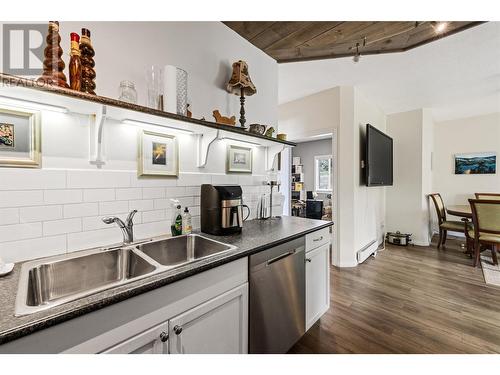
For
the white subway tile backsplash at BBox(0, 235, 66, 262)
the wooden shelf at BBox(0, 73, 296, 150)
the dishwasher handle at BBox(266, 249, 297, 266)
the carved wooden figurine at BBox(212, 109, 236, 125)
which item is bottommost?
the dishwasher handle at BBox(266, 249, 297, 266)

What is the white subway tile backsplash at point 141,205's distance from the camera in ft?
4.46

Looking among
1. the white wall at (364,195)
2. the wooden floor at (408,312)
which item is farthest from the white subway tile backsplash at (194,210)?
the white wall at (364,195)

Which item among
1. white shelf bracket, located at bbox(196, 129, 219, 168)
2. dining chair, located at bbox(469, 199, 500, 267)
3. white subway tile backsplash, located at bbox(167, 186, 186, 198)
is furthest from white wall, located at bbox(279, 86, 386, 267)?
Result: white subway tile backsplash, located at bbox(167, 186, 186, 198)

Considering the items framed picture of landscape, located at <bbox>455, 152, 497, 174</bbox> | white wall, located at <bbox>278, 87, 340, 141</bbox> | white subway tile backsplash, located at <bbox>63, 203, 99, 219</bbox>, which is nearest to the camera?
white subway tile backsplash, located at <bbox>63, 203, 99, 219</bbox>

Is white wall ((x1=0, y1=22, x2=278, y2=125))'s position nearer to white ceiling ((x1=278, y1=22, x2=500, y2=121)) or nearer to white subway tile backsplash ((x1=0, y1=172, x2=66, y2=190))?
white subway tile backsplash ((x1=0, y1=172, x2=66, y2=190))

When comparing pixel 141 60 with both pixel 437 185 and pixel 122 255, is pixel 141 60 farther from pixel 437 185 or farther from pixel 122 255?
pixel 437 185

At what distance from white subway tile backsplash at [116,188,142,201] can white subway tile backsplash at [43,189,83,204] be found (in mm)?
180

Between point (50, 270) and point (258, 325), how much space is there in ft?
3.48

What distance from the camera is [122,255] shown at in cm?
118

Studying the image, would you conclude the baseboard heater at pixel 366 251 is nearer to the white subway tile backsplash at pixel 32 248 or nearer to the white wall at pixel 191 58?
the white wall at pixel 191 58

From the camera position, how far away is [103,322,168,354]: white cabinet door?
0.79 m

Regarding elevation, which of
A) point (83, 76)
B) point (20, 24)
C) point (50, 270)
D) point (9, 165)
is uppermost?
point (20, 24)
